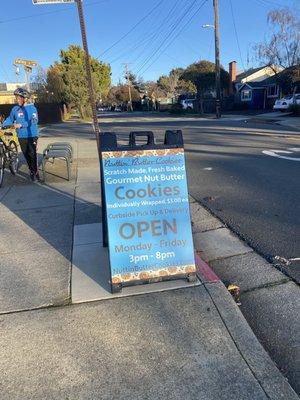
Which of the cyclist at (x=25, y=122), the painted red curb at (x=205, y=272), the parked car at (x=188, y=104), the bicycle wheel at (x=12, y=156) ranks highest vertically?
the cyclist at (x=25, y=122)

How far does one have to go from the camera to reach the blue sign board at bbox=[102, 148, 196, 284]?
133 inches

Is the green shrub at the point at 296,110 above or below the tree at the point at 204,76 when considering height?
below

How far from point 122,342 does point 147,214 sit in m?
1.08

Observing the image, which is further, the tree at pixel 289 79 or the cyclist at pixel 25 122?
the tree at pixel 289 79

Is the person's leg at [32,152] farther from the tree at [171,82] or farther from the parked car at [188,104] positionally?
the tree at [171,82]

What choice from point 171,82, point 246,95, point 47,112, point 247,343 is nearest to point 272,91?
point 246,95

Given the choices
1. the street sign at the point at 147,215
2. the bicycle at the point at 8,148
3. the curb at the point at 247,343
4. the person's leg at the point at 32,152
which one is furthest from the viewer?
the bicycle at the point at 8,148

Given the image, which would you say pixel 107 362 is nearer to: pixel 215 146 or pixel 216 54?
pixel 215 146

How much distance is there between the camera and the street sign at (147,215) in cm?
337

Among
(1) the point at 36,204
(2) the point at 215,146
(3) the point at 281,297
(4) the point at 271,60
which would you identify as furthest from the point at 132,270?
(4) the point at 271,60

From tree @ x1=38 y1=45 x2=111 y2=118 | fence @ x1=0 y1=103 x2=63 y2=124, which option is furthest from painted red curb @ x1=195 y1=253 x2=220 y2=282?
tree @ x1=38 y1=45 x2=111 y2=118

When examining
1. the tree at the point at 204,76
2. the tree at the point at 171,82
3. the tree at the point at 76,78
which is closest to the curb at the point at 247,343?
the tree at the point at 76,78

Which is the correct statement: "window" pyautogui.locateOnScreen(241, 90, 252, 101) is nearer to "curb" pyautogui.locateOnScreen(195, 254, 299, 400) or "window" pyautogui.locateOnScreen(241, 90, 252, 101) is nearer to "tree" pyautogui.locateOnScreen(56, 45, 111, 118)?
"tree" pyautogui.locateOnScreen(56, 45, 111, 118)

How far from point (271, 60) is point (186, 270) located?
4682cm
